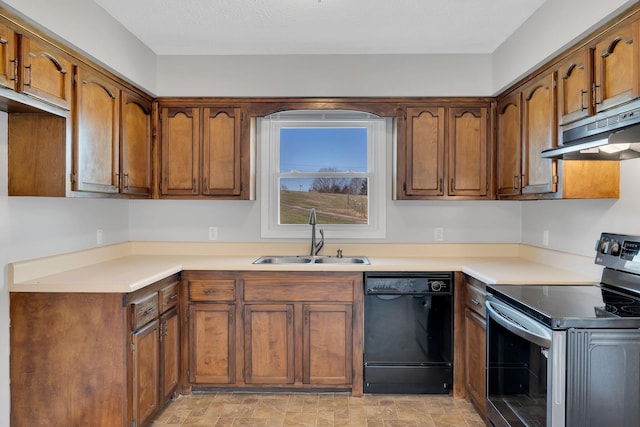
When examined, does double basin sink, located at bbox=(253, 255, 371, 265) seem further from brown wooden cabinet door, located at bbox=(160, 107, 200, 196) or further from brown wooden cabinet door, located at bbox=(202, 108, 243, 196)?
brown wooden cabinet door, located at bbox=(160, 107, 200, 196)

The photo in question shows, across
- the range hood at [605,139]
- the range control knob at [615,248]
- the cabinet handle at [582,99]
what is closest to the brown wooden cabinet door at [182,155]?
the range hood at [605,139]

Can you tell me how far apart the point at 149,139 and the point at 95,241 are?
85 cm

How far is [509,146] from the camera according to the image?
9.78 feet

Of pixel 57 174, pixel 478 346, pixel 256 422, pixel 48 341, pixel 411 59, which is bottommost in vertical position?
pixel 256 422

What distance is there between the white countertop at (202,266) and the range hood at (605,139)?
0.72 m

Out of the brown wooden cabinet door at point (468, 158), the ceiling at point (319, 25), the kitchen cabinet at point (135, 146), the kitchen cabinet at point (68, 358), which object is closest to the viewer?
the kitchen cabinet at point (68, 358)

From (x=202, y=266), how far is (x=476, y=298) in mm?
1846

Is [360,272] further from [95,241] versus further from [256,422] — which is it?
[95,241]

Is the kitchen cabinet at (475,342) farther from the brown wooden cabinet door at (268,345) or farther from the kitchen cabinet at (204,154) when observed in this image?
the kitchen cabinet at (204,154)

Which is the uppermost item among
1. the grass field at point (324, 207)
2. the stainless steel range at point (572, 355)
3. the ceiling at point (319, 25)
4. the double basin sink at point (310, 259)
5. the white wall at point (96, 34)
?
the ceiling at point (319, 25)

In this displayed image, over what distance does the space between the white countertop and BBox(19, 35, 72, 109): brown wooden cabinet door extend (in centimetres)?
90

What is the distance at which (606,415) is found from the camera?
5.40 ft

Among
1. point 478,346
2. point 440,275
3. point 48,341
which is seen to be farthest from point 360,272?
point 48,341

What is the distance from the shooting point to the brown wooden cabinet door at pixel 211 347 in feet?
9.80
